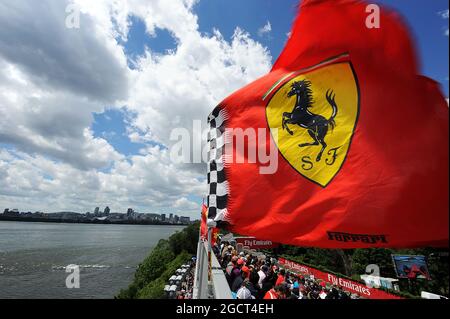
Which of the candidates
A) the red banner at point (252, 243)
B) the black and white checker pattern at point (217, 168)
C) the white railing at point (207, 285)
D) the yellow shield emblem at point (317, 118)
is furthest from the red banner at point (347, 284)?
the red banner at point (252, 243)

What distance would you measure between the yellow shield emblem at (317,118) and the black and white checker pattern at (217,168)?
0.76 m

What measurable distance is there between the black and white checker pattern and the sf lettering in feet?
3.36

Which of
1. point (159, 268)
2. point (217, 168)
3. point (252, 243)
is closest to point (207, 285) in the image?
point (217, 168)

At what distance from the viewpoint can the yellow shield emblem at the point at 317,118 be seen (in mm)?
2857

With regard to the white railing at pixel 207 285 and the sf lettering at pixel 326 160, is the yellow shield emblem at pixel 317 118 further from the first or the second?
the white railing at pixel 207 285

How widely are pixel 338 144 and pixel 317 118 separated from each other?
1.30ft

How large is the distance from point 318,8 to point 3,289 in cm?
4709

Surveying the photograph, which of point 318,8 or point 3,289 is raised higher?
point 318,8

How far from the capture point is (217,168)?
3.94 metres

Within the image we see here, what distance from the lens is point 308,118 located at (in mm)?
3201

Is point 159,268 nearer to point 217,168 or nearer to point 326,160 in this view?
point 217,168

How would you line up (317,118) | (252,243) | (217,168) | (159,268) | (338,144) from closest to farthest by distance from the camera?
(338,144), (317,118), (217,168), (159,268), (252,243)
